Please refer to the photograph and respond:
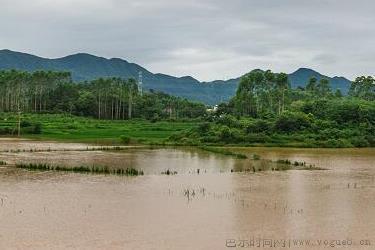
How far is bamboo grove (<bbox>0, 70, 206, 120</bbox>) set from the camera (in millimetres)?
75188

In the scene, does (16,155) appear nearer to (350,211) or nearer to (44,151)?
(44,151)

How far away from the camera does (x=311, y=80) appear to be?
7412cm

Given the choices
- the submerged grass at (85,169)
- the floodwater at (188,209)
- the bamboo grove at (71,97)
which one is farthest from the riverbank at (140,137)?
the bamboo grove at (71,97)

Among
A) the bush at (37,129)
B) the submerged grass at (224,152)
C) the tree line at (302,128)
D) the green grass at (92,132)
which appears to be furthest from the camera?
the bush at (37,129)

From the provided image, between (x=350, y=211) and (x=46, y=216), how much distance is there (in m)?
7.97

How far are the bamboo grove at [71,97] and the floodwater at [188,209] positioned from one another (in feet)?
167

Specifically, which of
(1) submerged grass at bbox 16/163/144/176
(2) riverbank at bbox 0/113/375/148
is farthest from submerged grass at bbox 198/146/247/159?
(1) submerged grass at bbox 16/163/144/176

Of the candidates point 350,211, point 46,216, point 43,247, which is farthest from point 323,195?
point 43,247

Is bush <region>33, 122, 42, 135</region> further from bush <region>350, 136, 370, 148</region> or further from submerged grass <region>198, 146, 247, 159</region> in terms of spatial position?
bush <region>350, 136, 370, 148</region>

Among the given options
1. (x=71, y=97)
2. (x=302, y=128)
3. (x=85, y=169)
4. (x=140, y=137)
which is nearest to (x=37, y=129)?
(x=140, y=137)

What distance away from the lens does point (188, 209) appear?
14555mm

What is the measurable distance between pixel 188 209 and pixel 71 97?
66155 mm

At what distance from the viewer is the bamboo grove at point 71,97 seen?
75188mm

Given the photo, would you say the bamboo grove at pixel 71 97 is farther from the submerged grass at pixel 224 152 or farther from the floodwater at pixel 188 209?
the floodwater at pixel 188 209
